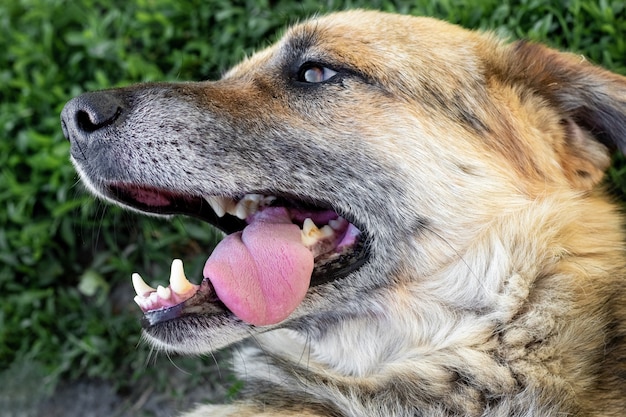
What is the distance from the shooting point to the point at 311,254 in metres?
2.62

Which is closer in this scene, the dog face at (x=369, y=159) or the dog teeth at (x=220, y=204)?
the dog face at (x=369, y=159)

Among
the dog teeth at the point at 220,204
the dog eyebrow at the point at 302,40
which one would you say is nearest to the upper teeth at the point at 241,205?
the dog teeth at the point at 220,204

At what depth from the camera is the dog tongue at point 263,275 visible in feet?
8.30

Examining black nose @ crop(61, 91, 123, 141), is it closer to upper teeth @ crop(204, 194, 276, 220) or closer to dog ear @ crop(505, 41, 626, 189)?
upper teeth @ crop(204, 194, 276, 220)

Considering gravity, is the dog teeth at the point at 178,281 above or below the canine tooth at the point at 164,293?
above

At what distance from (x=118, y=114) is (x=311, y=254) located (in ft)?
3.07

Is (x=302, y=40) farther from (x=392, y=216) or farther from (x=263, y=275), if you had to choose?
(x=263, y=275)

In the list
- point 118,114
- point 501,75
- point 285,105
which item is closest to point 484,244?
point 501,75

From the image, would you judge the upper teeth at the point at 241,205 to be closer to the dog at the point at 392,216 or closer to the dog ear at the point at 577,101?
the dog at the point at 392,216

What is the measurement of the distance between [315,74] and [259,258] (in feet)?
2.79

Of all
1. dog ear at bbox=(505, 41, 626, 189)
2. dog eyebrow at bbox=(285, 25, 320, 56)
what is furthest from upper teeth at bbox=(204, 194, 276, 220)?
dog ear at bbox=(505, 41, 626, 189)

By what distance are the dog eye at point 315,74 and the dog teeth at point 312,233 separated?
24.2 inches

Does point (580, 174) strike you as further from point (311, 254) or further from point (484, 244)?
point (311, 254)

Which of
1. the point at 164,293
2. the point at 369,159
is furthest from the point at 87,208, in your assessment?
the point at 369,159
